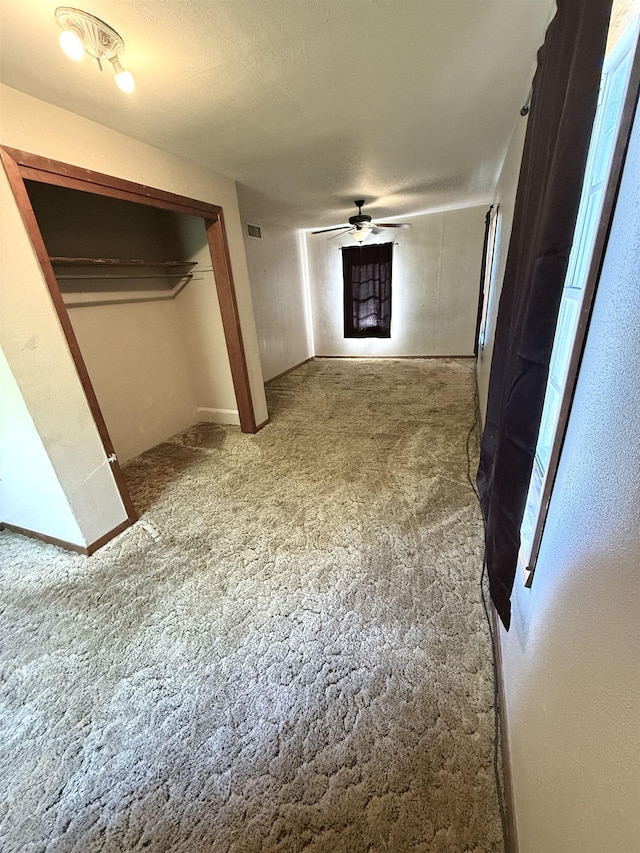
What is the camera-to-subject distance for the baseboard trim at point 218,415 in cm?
354

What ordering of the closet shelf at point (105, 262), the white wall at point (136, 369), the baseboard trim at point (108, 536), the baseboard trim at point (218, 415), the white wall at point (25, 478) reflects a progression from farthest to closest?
the baseboard trim at point (218, 415)
the white wall at point (136, 369)
the closet shelf at point (105, 262)
the baseboard trim at point (108, 536)
the white wall at point (25, 478)

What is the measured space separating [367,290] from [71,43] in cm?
521

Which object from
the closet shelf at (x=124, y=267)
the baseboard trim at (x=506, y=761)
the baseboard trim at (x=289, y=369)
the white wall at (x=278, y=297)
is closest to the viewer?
the baseboard trim at (x=506, y=761)

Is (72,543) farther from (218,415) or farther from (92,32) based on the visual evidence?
(92,32)

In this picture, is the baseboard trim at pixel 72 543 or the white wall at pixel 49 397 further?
the baseboard trim at pixel 72 543

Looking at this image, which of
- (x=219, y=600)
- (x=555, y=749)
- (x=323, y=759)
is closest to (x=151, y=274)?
(x=219, y=600)

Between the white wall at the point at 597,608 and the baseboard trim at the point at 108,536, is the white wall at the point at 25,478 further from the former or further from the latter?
the white wall at the point at 597,608

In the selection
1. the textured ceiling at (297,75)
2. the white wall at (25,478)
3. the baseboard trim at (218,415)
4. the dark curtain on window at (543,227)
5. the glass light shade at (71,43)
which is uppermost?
the textured ceiling at (297,75)

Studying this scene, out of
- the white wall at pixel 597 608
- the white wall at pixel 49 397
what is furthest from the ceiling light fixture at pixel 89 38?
the white wall at pixel 597 608

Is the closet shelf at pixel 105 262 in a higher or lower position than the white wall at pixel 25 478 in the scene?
higher

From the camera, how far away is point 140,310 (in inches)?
117

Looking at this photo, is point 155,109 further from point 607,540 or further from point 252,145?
point 607,540

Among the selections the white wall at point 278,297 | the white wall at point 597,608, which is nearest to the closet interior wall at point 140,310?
the white wall at point 278,297

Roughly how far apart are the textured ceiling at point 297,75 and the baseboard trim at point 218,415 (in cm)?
214
